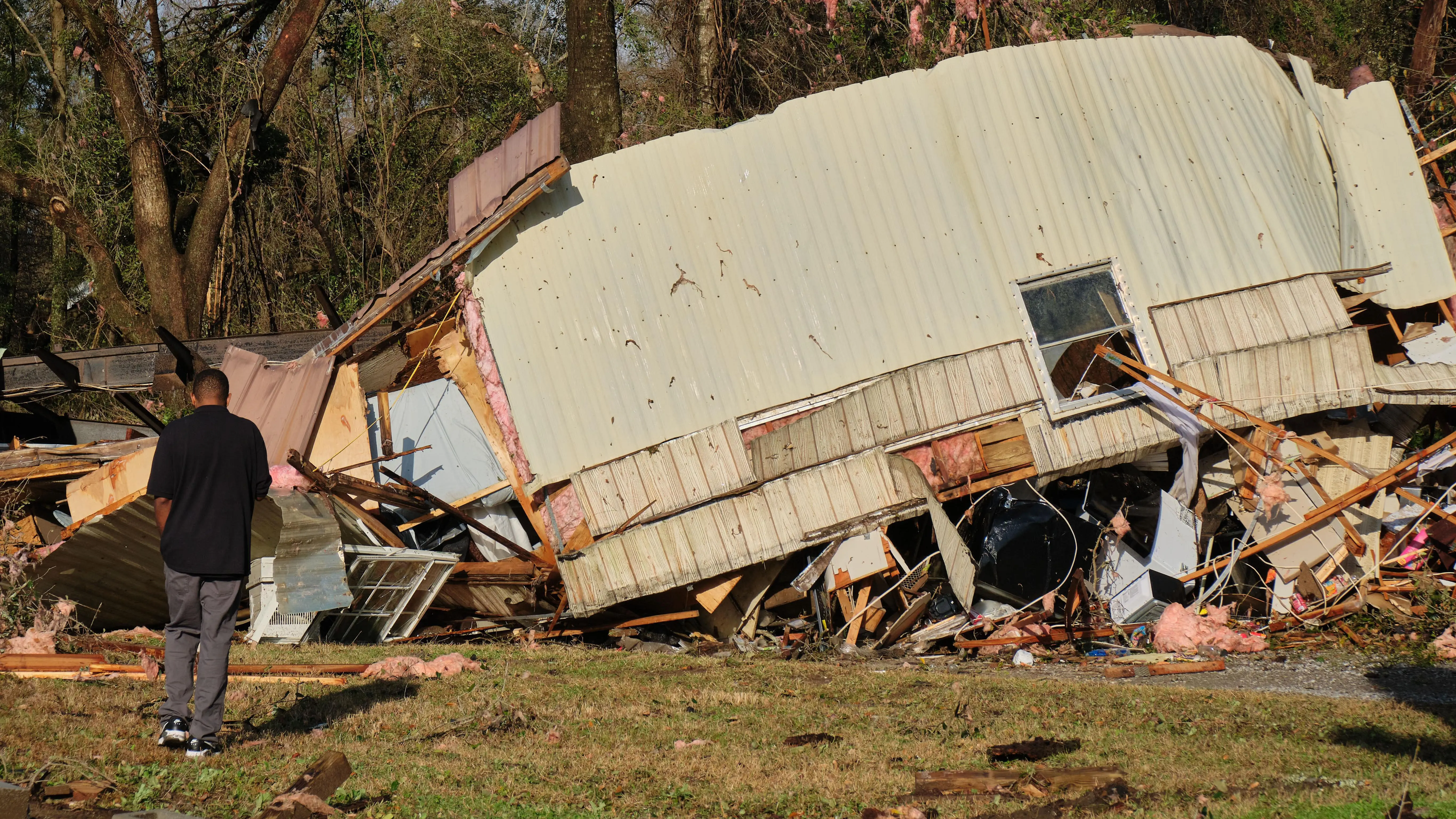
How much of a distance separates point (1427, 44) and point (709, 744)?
17.9 m

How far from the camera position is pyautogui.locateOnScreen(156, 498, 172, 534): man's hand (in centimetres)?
539

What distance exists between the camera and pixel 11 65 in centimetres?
2753

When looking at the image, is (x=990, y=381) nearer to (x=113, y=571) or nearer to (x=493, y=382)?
(x=493, y=382)

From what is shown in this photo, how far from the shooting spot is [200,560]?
17.5 ft

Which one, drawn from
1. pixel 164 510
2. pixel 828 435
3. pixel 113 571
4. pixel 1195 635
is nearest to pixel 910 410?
pixel 828 435

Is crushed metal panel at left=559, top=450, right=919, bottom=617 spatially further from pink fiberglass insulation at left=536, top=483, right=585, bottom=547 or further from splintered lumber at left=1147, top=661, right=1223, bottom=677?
splintered lumber at left=1147, top=661, right=1223, bottom=677

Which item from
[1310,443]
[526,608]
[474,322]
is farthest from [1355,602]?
[474,322]

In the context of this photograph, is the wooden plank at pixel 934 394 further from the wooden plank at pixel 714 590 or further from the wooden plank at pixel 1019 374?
the wooden plank at pixel 714 590

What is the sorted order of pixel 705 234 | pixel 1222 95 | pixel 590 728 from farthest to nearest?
pixel 1222 95, pixel 705 234, pixel 590 728

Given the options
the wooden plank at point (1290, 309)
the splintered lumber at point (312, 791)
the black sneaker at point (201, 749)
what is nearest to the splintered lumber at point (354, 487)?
the black sneaker at point (201, 749)

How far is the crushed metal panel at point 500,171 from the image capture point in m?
10.9

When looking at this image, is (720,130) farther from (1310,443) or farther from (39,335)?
(39,335)

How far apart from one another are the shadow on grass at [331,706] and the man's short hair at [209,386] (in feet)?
5.81

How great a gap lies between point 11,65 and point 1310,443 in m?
29.7
